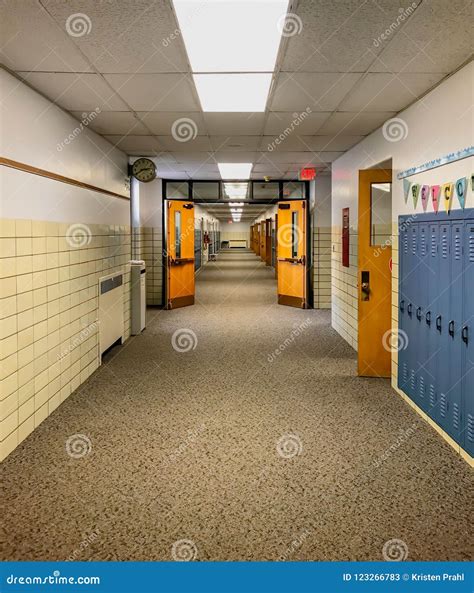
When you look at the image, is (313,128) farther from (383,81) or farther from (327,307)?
(327,307)

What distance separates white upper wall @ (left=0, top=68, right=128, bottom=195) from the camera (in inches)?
147

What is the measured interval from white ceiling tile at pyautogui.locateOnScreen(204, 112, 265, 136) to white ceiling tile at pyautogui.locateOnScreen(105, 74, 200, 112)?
41 centimetres

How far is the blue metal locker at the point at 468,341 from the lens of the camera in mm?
3453

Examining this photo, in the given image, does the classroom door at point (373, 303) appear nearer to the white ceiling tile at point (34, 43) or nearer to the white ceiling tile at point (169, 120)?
the white ceiling tile at point (169, 120)

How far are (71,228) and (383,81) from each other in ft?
10.1
